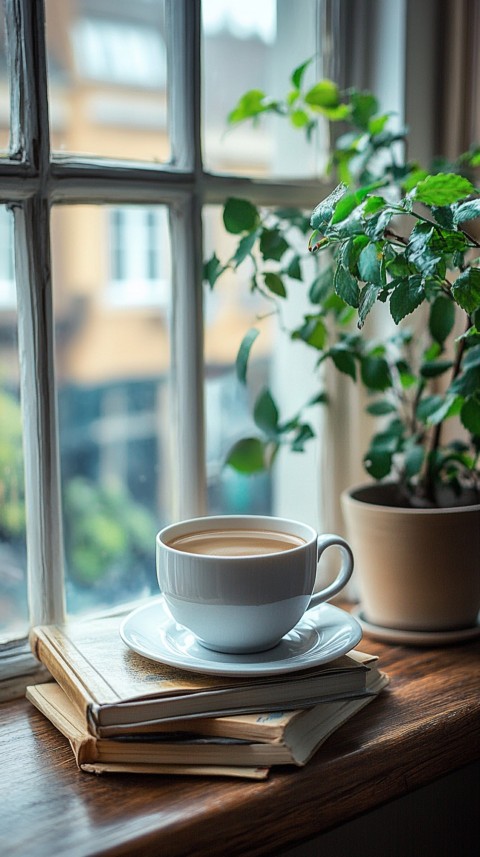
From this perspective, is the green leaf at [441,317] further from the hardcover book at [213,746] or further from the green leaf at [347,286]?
the hardcover book at [213,746]

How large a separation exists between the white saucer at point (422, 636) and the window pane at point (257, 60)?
0.50m

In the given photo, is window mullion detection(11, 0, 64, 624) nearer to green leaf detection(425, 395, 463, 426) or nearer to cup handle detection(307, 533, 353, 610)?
cup handle detection(307, 533, 353, 610)

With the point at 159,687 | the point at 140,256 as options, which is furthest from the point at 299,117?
the point at 140,256

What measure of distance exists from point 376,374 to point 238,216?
0.20 m

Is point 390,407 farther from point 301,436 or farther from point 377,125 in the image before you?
point 377,125

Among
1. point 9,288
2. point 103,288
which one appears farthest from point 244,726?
point 103,288

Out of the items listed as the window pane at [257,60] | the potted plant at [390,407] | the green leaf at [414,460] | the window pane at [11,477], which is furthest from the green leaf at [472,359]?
the window pane at [11,477]

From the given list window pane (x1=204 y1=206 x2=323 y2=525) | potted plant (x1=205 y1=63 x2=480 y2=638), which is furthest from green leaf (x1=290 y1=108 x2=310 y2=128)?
window pane (x1=204 y1=206 x2=323 y2=525)

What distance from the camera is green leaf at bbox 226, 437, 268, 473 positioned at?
940 millimetres

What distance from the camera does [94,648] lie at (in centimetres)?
74

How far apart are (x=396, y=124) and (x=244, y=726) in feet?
2.18

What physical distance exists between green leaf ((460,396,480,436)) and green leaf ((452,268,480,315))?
0.16 m

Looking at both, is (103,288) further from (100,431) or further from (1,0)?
(1,0)

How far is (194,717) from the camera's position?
0.65 metres
